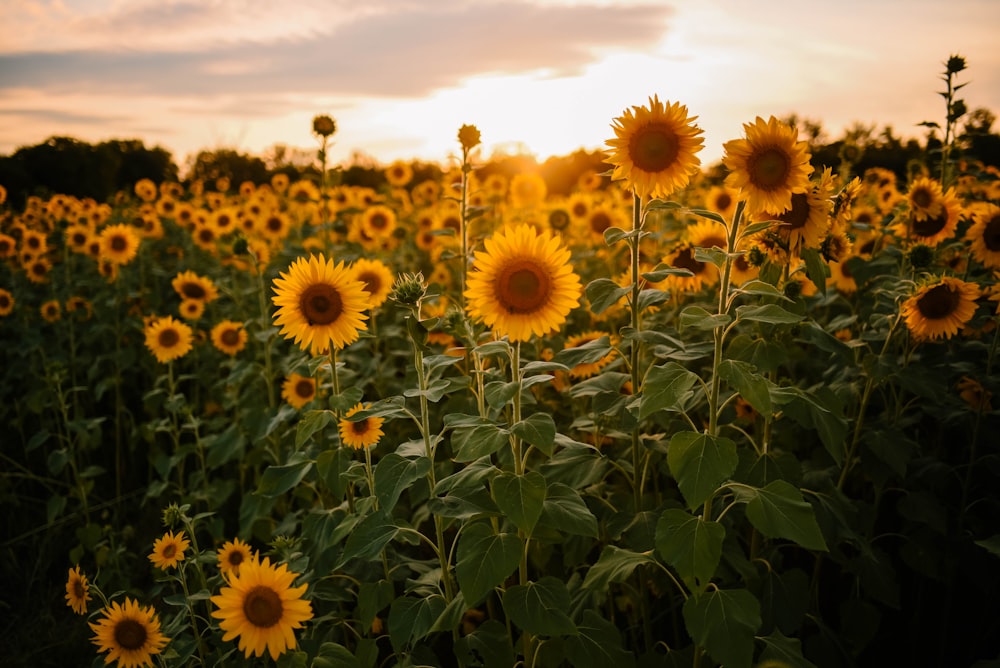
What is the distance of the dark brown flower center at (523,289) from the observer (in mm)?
2051

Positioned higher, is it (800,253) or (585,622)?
(800,253)

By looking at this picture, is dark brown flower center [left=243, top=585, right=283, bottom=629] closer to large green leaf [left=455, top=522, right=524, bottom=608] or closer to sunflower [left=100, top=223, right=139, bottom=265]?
large green leaf [left=455, top=522, right=524, bottom=608]

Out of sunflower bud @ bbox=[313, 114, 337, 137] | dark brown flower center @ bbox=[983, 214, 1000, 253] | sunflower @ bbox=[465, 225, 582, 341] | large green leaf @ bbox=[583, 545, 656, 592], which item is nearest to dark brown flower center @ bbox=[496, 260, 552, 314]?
sunflower @ bbox=[465, 225, 582, 341]

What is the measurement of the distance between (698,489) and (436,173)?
1203 cm

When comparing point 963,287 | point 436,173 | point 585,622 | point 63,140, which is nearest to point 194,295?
point 585,622

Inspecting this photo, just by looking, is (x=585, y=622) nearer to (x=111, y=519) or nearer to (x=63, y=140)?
(x=111, y=519)

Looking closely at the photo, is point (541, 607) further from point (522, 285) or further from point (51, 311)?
point (51, 311)

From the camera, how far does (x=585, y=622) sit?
2.02 meters

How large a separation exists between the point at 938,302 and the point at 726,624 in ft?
5.29

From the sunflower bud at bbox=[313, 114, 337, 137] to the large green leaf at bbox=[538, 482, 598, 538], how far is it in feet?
9.85

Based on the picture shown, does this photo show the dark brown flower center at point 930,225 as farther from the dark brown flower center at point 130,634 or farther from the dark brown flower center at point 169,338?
the dark brown flower center at point 169,338

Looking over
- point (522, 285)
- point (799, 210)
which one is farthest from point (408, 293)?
point (799, 210)

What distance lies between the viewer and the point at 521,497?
1.81 metres

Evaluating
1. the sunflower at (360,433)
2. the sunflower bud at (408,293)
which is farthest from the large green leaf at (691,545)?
the sunflower at (360,433)
